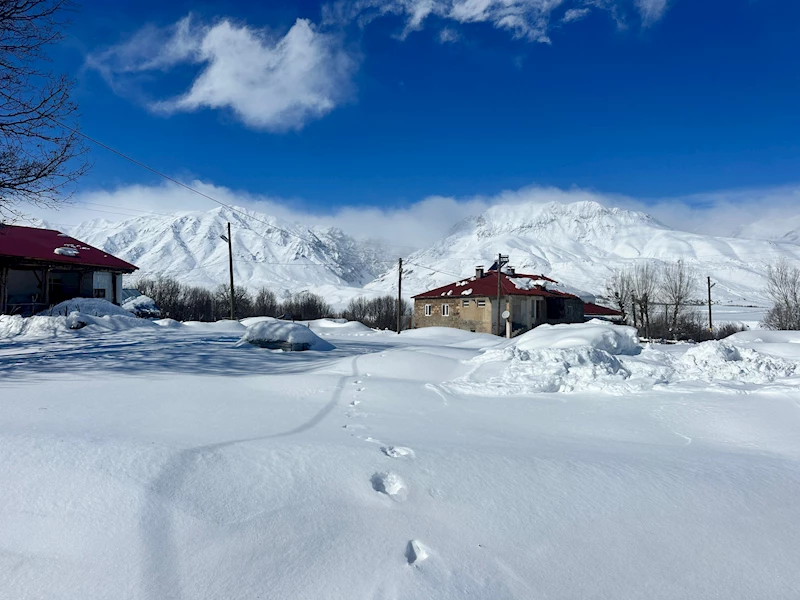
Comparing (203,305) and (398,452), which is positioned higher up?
(203,305)

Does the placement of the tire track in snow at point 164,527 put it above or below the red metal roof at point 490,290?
below

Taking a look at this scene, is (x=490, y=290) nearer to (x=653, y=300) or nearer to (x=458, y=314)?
(x=458, y=314)

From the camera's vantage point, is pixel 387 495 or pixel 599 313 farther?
pixel 599 313

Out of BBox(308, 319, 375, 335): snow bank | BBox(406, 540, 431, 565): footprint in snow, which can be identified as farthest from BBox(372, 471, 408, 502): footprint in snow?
BBox(308, 319, 375, 335): snow bank

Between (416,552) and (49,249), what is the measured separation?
3130 centimetres

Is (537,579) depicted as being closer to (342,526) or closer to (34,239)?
(342,526)

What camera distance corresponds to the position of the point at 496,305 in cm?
4028

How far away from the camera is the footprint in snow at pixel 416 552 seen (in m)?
2.79

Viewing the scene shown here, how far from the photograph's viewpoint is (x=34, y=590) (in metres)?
2.41

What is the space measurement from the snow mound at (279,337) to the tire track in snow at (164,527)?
8398 mm

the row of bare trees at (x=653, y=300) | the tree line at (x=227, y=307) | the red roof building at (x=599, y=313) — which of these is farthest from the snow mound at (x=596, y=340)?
the red roof building at (x=599, y=313)

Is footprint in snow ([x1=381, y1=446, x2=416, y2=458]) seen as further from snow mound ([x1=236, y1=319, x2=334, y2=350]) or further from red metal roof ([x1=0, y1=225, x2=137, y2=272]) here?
red metal roof ([x1=0, y1=225, x2=137, y2=272])

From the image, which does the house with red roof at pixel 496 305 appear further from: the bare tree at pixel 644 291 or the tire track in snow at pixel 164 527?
the tire track in snow at pixel 164 527

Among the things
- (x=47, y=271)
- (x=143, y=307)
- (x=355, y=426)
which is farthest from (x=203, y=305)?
(x=355, y=426)
